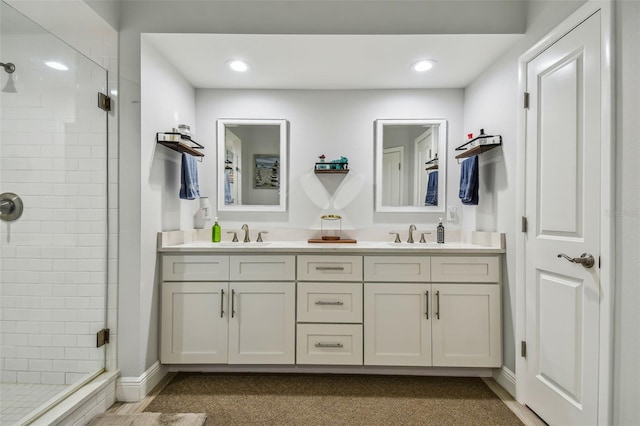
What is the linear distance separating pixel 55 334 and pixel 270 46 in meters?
2.18

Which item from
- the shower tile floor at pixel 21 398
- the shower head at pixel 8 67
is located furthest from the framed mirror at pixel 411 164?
the shower tile floor at pixel 21 398

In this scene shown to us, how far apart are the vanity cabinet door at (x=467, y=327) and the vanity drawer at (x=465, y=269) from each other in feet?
0.20

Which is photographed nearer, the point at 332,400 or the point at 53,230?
the point at 53,230

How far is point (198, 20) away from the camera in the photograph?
1.92m

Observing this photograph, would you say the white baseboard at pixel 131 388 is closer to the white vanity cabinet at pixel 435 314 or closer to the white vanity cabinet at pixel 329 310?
the white vanity cabinet at pixel 329 310

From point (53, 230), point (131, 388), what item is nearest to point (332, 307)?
point (131, 388)

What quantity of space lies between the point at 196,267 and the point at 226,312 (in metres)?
0.37

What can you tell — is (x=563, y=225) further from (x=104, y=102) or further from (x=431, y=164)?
(x=104, y=102)

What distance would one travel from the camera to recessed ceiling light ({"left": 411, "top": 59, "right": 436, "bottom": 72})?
7.27 feet

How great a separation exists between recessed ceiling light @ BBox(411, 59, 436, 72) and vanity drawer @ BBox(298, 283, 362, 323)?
165 cm

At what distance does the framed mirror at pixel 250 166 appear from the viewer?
8.91ft

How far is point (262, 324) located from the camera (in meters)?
2.10

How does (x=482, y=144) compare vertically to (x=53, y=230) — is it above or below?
above

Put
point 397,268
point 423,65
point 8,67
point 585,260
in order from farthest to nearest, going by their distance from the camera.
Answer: point 423,65
point 397,268
point 8,67
point 585,260
